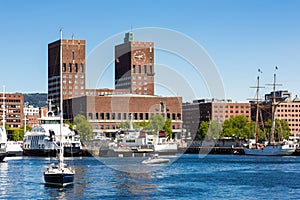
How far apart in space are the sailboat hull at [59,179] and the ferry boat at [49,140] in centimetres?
7679

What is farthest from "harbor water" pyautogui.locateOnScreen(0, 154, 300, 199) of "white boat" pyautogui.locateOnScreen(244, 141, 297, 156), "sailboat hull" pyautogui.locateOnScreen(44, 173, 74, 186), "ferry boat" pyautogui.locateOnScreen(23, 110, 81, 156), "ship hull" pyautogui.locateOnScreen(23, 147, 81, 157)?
"white boat" pyautogui.locateOnScreen(244, 141, 297, 156)

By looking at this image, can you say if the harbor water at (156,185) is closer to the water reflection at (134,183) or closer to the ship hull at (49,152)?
the water reflection at (134,183)

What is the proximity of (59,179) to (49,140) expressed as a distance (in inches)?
3433

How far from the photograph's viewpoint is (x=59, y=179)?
74.8 meters

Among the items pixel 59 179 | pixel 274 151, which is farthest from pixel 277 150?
pixel 59 179

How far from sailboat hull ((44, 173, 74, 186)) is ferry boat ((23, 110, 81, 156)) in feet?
252

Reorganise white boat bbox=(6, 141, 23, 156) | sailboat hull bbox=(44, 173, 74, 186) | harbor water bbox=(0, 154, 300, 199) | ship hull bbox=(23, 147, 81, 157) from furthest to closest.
→ white boat bbox=(6, 141, 23, 156)
ship hull bbox=(23, 147, 81, 157)
sailboat hull bbox=(44, 173, 74, 186)
harbor water bbox=(0, 154, 300, 199)

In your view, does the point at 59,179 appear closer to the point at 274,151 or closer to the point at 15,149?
the point at 15,149

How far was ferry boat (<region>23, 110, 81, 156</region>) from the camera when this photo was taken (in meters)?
156

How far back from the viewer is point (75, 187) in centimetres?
7606

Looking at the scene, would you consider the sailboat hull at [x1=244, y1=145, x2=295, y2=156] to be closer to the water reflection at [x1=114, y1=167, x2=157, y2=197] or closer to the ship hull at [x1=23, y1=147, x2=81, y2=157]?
the ship hull at [x1=23, y1=147, x2=81, y2=157]

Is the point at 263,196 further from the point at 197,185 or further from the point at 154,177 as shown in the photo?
the point at 154,177

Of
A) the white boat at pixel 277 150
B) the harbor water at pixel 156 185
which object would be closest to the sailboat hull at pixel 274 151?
the white boat at pixel 277 150

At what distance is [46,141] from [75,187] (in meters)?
88.9
